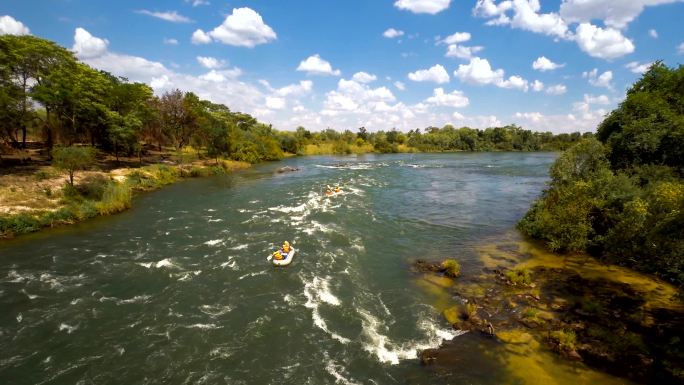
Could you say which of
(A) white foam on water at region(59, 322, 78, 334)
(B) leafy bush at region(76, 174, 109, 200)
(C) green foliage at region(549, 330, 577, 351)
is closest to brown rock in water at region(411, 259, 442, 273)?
(C) green foliage at region(549, 330, 577, 351)

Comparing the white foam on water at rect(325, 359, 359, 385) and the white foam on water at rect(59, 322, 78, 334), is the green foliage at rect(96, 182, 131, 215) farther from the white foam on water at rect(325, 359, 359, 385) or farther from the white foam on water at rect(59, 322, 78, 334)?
the white foam on water at rect(325, 359, 359, 385)

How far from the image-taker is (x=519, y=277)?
72.3ft

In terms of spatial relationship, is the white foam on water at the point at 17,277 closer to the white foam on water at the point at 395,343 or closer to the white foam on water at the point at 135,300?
the white foam on water at the point at 135,300

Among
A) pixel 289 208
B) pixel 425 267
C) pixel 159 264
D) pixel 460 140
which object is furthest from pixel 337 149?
pixel 159 264

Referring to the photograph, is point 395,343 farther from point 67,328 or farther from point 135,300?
point 67,328

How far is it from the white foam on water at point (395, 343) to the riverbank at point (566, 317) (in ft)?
1.87

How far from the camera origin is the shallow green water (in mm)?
14875

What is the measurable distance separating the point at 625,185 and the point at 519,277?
12.7 m

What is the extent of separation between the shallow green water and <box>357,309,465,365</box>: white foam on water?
7 cm

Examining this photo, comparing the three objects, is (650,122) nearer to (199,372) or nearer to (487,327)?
(487,327)

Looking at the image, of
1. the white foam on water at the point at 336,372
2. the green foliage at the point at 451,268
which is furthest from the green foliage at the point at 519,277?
the white foam on water at the point at 336,372

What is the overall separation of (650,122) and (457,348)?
111 feet

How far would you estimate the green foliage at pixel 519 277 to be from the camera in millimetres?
21875

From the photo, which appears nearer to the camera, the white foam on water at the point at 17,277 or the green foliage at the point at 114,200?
the white foam on water at the point at 17,277
